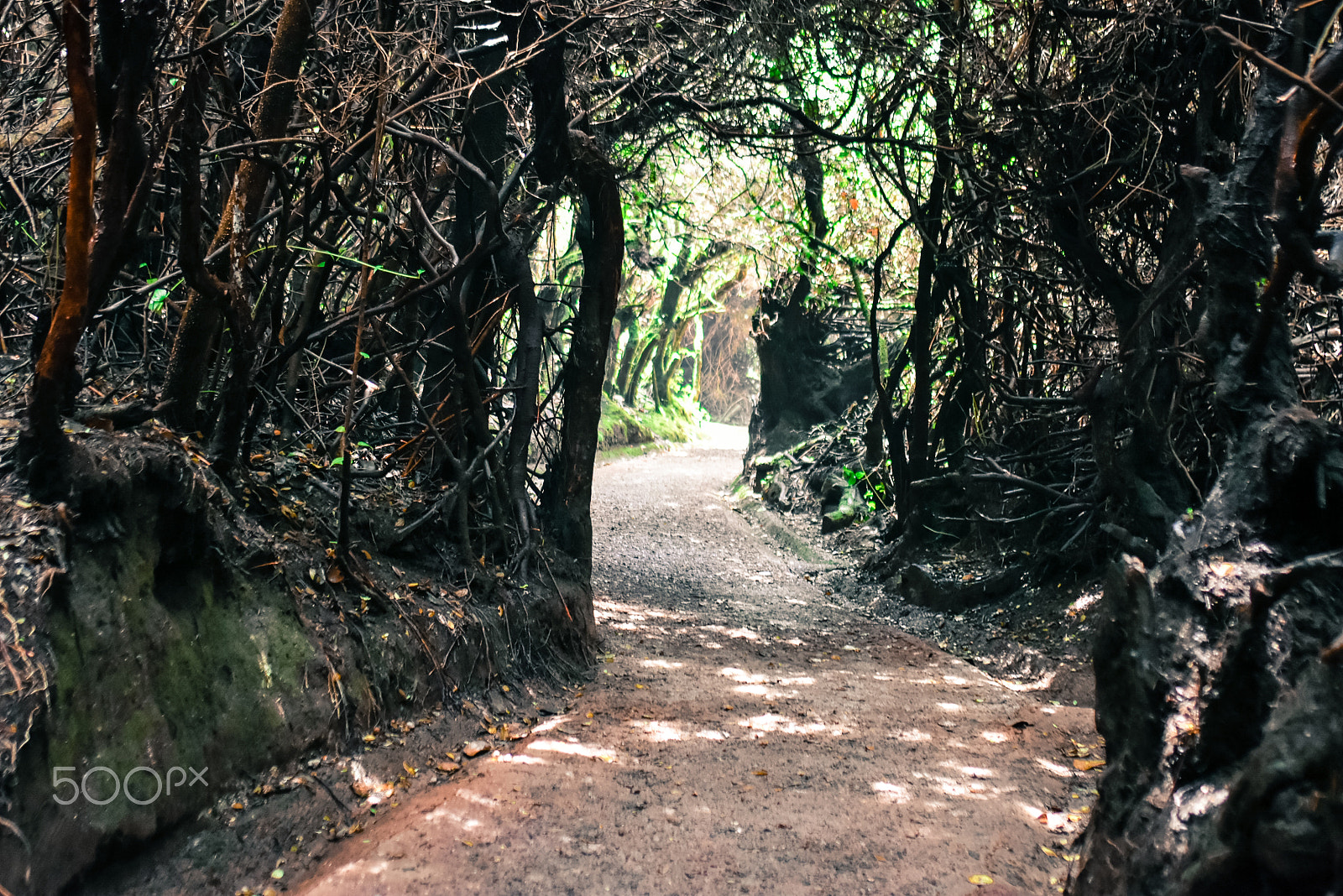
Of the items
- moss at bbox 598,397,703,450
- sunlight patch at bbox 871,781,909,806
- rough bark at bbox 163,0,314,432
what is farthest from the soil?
moss at bbox 598,397,703,450

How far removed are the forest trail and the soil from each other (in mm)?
12

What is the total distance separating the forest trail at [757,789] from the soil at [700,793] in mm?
12

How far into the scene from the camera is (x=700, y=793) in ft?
12.1

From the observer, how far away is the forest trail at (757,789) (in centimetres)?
289

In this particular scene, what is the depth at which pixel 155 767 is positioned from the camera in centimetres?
263

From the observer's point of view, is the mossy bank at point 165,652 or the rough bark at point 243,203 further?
the rough bark at point 243,203

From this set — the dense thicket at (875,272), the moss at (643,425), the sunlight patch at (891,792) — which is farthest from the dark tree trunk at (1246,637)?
the moss at (643,425)

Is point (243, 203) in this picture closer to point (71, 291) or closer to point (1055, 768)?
point (71, 291)

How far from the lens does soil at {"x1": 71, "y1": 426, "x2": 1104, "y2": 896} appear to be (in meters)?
2.82

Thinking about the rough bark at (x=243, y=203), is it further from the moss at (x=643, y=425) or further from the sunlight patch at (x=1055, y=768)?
the moss at (x=643, y=425)

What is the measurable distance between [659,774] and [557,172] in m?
4.15

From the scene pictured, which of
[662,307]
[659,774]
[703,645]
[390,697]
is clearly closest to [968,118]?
[703,645]

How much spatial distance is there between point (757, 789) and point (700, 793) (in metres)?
0.26

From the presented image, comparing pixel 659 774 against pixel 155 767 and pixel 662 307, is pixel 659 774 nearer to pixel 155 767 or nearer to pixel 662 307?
pixel 155 767
